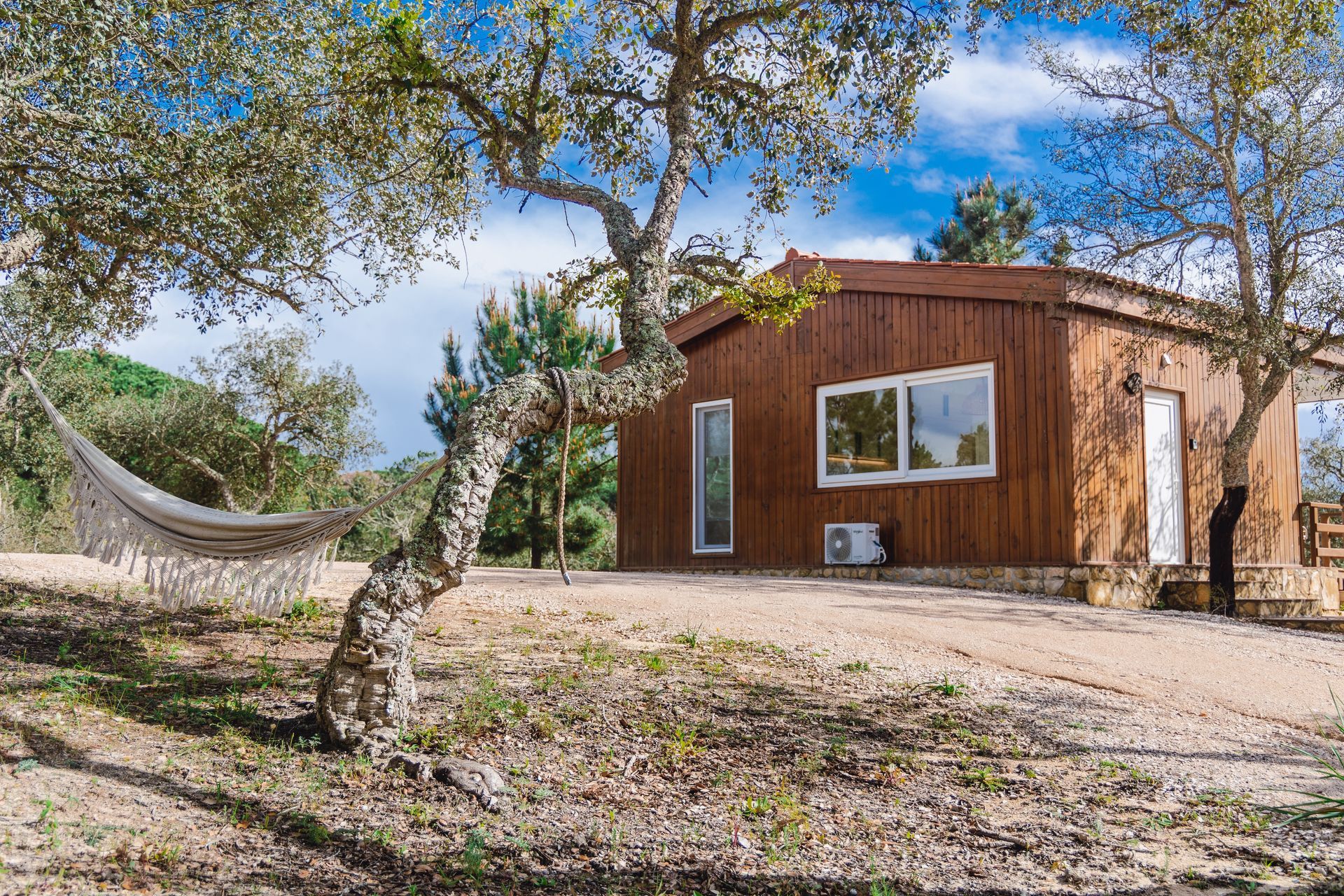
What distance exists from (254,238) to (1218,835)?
231 inches

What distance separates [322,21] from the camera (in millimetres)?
5969

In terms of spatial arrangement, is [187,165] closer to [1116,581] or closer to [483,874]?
[483,874]

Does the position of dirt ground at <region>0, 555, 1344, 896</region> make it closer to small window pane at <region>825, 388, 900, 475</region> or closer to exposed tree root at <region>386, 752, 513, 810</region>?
exposed tree root at <region>386, 752, 513, 810</region>

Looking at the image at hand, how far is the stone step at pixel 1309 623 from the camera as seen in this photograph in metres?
7.86

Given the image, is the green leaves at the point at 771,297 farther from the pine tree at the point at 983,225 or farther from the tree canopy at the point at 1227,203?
the pine tree at the point at 983,225

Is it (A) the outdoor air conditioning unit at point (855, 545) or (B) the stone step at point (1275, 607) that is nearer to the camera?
(B) the stone step at point (1275, 607)

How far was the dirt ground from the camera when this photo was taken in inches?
103

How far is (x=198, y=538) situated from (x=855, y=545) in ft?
21.2

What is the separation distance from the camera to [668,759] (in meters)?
3.46

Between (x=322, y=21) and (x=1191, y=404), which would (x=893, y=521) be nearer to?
(x=1191, y=404)

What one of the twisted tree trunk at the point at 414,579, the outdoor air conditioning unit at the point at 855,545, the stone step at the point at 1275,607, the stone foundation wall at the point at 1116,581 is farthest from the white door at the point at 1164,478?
the twisted tree trunk at the point at 414,579

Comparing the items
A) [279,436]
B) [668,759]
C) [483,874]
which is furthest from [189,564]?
[279,436]

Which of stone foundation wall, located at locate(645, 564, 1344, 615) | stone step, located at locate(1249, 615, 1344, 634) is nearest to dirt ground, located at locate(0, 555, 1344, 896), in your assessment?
stone foundation wall, located at locate(645, 564, 1344, 615)

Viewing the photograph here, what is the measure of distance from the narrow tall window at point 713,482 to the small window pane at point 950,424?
7.99 feet
